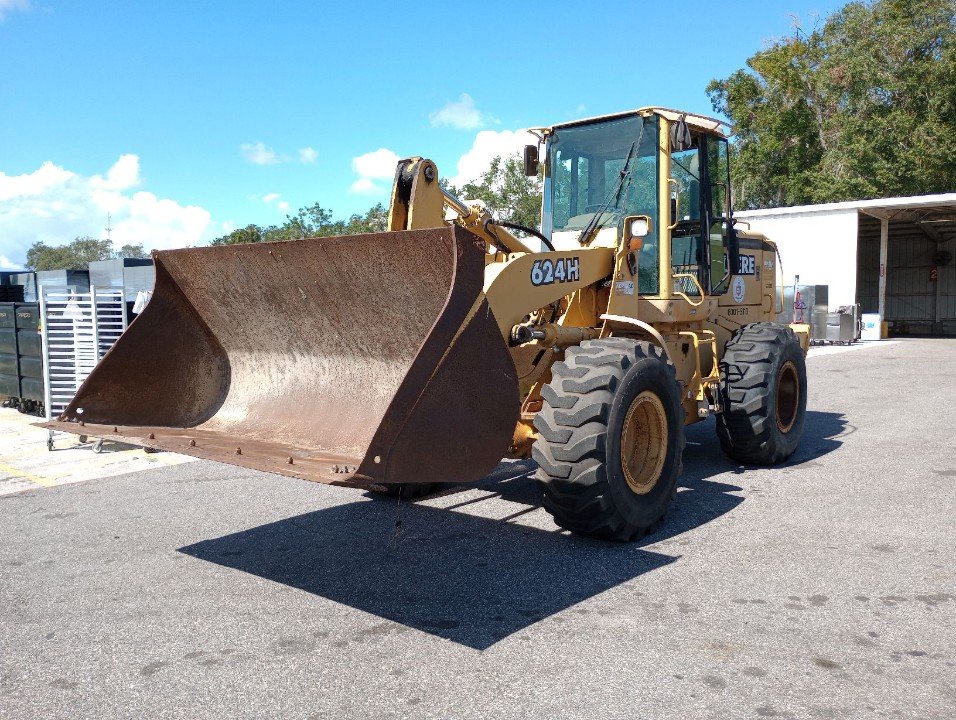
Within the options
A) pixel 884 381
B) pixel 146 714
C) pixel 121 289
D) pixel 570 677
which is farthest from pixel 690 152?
pixel 884 381

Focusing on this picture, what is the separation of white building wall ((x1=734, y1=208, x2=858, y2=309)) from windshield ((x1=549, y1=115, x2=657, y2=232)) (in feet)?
70.5

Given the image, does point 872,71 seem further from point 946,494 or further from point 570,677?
point 570,677

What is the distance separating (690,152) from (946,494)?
137 inches

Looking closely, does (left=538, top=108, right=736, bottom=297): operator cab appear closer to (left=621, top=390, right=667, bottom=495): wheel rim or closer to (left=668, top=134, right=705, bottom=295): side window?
(left=668, top=134, right=705, bottom=295): side window

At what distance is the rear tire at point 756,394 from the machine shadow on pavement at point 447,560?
70 cm

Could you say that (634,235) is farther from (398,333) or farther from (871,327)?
(871,327)

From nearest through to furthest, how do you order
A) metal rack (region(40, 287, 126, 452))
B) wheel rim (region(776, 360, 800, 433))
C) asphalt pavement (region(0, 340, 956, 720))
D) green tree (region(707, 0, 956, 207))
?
asphalt pavement (region(0, 340, 956, 720)), wheel rim (region(776, 360, 800, 433)), metal rack (region(40, 287, 126, 452)), green tree (region(707, 0, 956, 207))

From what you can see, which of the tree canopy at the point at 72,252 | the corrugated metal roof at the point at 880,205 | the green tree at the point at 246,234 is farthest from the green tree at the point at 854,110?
the tree canopy at the point at 72,252

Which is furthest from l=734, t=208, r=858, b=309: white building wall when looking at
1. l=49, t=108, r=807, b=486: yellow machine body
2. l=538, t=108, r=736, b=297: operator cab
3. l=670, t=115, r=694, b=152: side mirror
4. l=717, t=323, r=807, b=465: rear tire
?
l=670, t=115, r=694, b=152: side mirror

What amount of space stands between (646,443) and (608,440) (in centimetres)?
82

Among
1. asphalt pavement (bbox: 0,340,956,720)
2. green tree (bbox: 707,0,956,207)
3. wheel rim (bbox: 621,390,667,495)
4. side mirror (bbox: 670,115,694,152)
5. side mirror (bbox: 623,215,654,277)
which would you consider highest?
green tree (bbox: 707,0,956,207)

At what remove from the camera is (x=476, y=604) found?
4.32 m

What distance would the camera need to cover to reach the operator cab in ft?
21.7

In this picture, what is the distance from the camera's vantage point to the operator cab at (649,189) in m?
6.62
